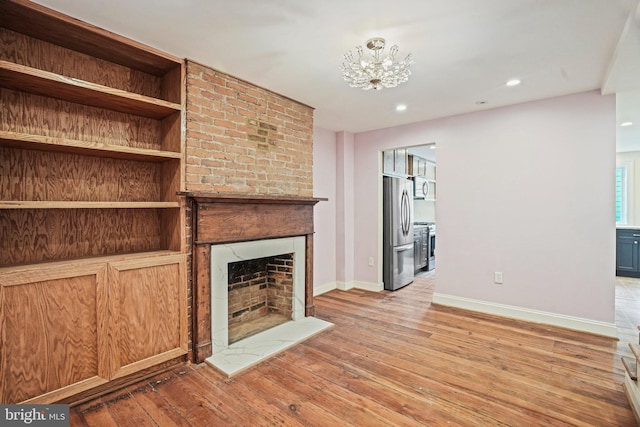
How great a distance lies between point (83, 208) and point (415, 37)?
8.72ft

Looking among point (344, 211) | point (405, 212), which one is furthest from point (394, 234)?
point (344, 211)

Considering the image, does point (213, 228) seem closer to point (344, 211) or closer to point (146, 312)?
point (146, 312)

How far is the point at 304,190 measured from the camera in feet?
11.8

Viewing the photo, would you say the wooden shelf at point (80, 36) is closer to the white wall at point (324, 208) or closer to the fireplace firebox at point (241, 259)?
the fireplace firebox at point (241, 259)

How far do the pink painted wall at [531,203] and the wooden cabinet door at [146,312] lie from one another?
10.5ft

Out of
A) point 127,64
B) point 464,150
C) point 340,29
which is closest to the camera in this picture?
point 340,29

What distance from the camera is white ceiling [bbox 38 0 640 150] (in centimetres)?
183

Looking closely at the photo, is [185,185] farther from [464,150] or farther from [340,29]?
[464,150]

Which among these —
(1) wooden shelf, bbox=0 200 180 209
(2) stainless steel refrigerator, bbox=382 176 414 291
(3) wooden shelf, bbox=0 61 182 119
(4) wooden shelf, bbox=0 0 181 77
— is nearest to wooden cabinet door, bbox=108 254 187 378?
(1) wooden shelf, bbox=0 200 180 209

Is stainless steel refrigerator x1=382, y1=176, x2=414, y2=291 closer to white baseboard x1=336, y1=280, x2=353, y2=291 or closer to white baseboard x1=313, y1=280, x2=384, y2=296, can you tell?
white baseboard x1=313, y1=280, x2=384, y2=296

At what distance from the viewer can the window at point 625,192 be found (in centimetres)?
596

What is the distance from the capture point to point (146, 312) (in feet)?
7.47

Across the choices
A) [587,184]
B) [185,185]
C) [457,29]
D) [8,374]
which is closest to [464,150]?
[587,184]

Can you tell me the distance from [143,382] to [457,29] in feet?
11.1
